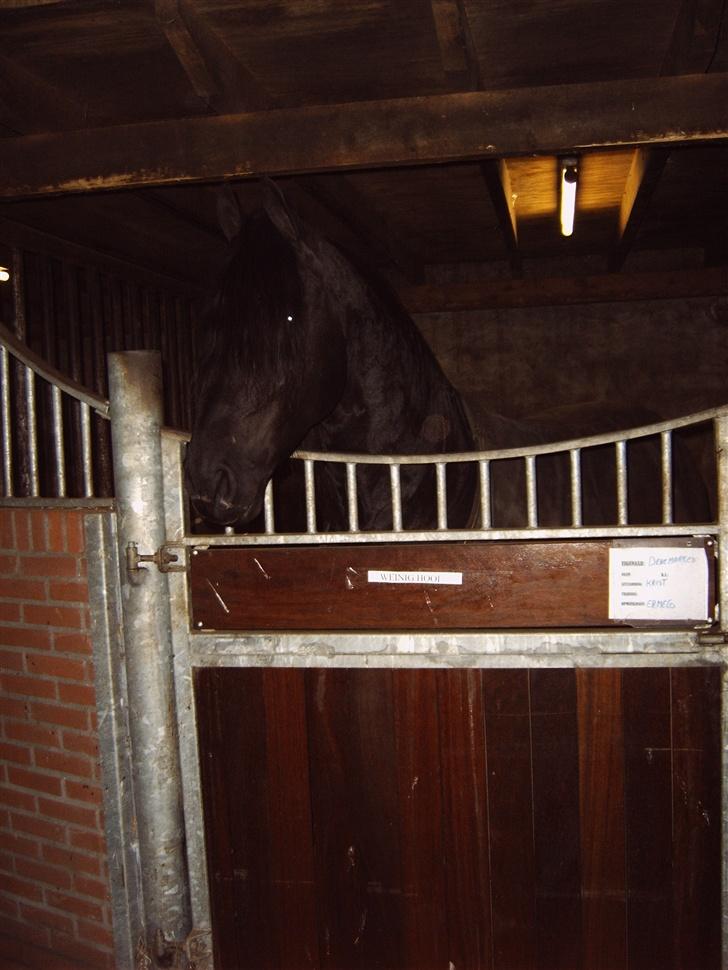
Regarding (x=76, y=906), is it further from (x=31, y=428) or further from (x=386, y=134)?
(x=386, y=134)

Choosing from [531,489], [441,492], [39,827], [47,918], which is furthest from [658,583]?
[47,918]

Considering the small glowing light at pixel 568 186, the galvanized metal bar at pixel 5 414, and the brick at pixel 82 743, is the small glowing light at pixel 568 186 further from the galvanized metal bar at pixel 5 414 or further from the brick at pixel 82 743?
the brick at pixel 82 743

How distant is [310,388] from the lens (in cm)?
192

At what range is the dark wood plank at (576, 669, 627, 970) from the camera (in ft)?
5.16

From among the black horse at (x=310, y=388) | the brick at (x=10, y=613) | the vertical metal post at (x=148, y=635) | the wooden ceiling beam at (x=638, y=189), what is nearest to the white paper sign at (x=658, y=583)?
the black horse at (x=310, y=388)

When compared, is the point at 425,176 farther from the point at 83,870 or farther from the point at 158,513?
the point at 83,870

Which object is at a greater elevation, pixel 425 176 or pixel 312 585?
pixel 425 176

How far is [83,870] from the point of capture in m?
2.01

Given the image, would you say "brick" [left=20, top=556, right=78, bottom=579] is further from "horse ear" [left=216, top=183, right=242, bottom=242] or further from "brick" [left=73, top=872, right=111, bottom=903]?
"horse ear" [left=216, top=183, right=242, bottom=242]

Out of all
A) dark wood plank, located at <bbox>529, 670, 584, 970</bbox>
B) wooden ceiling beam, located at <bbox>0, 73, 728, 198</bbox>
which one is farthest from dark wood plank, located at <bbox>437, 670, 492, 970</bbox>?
wooden ceiling beam, located at <bbox>0, 73, 728, 198</bbox>

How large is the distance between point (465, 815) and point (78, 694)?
40.6 inches

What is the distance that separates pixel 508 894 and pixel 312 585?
31.2 inches

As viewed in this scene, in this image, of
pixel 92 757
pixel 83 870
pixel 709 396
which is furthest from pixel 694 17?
pixel 709 396

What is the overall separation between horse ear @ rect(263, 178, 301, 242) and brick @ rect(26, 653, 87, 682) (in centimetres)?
123
